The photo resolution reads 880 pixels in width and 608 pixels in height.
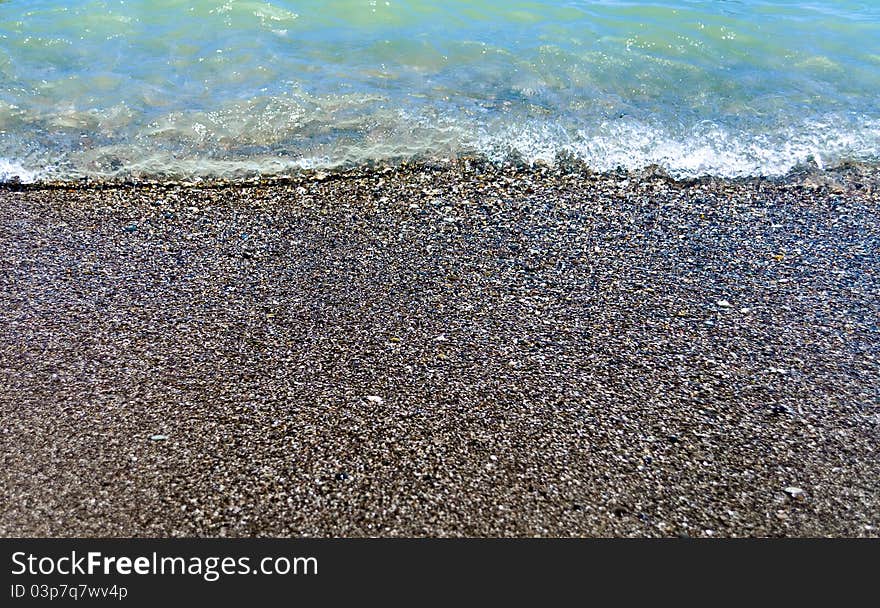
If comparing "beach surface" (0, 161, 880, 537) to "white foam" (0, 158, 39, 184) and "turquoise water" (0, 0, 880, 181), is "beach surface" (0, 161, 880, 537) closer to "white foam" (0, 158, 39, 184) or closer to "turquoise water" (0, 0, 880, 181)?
"white foam" (0, 158, 39, 184)

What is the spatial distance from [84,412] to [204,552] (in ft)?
3.42

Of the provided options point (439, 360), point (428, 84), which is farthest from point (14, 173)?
point (439, 360)

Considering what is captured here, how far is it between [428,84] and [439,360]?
179 inches

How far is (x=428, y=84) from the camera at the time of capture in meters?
7.43

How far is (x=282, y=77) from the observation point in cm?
753

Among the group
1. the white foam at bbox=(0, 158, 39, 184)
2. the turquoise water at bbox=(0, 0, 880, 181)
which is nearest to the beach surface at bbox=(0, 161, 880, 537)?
the white foam at bbox=(0, 158, 39, 184)

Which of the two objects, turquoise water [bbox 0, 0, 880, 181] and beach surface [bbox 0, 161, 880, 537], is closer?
beach surface [bbox 0, 161, 880, 537]

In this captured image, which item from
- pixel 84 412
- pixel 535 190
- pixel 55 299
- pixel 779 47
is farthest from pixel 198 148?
pixel 779 47

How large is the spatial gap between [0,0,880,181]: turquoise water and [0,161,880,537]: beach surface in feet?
2.63

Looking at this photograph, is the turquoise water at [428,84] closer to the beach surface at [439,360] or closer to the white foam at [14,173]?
the white foam at [14,173]

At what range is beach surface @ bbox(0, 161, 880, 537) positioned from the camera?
284cm

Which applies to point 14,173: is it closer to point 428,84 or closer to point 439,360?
point 428,84

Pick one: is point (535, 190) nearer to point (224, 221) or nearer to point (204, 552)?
point (224, 221)

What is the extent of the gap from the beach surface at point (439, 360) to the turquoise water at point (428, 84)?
80cm
